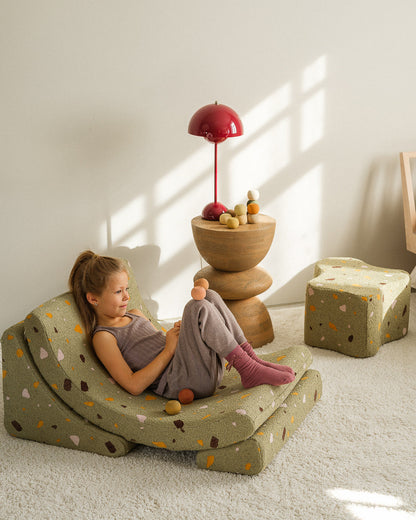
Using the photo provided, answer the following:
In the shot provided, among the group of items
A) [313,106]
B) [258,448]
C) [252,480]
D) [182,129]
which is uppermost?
[313,106]

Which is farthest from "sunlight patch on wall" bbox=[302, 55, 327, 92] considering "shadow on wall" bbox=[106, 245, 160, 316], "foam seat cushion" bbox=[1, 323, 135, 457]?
"foam seat cushion" bbox=[1, 323, 135, 457]

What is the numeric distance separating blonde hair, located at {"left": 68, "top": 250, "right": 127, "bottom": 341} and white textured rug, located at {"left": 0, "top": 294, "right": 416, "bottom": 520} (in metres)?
0.49

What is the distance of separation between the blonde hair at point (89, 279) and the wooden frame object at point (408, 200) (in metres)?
2.02

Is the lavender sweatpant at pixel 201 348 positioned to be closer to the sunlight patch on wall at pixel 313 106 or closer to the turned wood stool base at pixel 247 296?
the turned wood stool base at pixel 247 296

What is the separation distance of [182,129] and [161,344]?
1.39m

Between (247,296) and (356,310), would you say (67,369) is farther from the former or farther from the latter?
(356,310)

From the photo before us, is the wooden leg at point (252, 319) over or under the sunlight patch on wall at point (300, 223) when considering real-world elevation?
under

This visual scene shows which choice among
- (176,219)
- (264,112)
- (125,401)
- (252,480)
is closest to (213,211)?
(176,219)

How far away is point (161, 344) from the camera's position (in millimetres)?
2383

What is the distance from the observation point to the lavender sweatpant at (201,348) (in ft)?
7.23

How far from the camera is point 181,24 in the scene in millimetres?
3186

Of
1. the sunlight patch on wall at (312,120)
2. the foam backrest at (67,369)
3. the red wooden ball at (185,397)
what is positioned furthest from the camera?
the sunlight patch on wall at (312,120)

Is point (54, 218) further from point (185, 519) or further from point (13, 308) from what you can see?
point (185, 519)

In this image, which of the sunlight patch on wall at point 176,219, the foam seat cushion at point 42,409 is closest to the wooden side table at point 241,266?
the sunlight patch on wall at point 176,219
